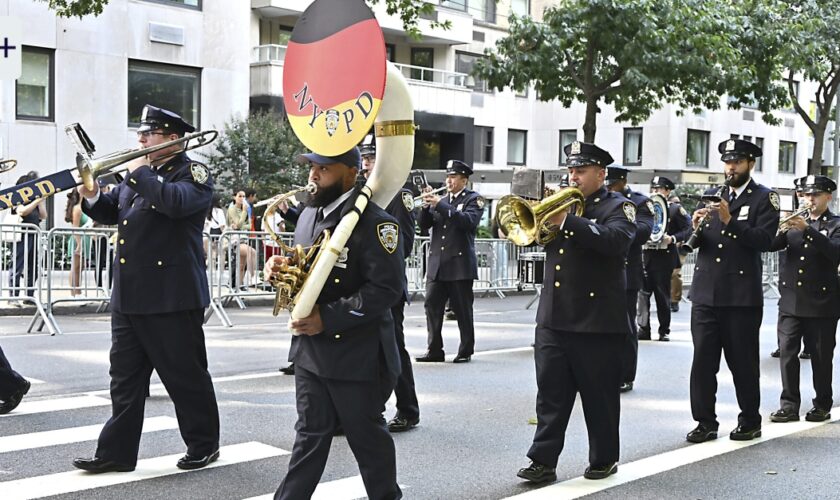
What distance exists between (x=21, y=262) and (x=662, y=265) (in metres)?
8.70

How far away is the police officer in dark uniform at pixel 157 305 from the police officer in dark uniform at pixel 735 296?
3.59 metres

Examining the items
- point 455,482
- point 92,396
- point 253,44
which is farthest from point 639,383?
point 253,44

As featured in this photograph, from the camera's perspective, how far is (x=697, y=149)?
47.6 m

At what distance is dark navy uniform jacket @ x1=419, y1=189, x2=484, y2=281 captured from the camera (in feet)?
37.0

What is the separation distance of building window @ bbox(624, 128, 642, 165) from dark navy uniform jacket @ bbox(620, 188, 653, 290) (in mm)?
36174

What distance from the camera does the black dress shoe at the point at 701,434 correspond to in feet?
25.3

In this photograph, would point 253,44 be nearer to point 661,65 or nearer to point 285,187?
point 285,187

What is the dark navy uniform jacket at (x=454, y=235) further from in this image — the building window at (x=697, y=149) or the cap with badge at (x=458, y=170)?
the building window at (x=697, y=149)

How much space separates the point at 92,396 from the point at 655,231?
7.10m

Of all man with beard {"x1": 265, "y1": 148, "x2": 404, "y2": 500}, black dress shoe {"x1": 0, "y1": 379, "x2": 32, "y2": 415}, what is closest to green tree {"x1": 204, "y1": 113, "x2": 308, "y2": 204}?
black dress shoe {"x1": 0, "y1": 379, "x2": 32, "y2": 415}

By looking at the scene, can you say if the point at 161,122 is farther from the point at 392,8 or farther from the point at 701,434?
the point at 392,8

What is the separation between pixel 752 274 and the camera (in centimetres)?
779

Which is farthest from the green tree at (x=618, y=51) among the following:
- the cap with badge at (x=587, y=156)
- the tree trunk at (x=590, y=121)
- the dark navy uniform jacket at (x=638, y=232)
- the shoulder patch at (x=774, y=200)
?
the cap with badge at (x=587, y=156)

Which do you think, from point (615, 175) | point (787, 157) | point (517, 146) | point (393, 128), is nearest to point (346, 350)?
point (393, 128)
